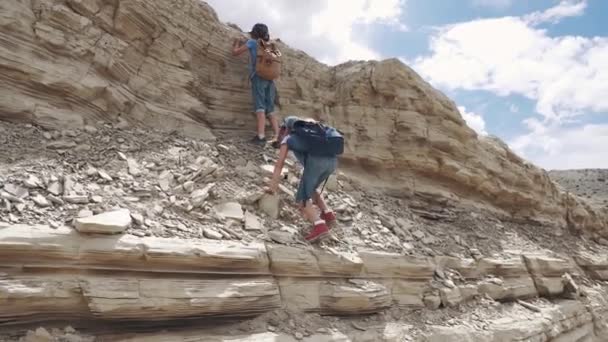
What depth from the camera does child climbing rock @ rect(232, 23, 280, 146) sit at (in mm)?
6938

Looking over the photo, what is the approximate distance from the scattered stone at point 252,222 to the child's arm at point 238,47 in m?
3.27

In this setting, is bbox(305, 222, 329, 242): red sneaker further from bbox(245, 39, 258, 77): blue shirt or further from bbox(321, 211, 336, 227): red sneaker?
bbox(245, 39, 258, 77): blue shirt

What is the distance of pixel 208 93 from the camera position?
7207mm

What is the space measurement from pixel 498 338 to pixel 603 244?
9.04 m

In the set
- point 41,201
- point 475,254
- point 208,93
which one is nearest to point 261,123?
point 208,93

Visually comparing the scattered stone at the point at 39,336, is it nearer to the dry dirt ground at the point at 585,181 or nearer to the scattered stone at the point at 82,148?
the scattered stone at the point at 82,148

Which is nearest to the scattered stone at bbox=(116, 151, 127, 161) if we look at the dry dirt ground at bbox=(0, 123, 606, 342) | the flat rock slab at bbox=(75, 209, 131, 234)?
the dry dirt ground at bbox=(0, 123, 606, 342)

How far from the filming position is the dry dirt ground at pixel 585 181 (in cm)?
2734

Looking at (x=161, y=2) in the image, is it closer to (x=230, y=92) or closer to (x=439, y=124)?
(x=230, y=92)

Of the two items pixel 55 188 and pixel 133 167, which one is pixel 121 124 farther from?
pixel 55 188

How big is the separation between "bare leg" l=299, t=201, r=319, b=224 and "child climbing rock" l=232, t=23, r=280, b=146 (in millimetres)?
1937

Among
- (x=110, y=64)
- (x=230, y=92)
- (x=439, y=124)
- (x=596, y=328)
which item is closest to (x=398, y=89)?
(x=439, y=124)

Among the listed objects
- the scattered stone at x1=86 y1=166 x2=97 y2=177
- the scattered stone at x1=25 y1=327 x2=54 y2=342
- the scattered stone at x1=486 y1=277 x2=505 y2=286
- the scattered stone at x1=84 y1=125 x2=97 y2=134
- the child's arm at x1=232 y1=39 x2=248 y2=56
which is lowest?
the scattered stone at x1=25 y1=327 x2=54 y2=342

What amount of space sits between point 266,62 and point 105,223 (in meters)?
4.03
